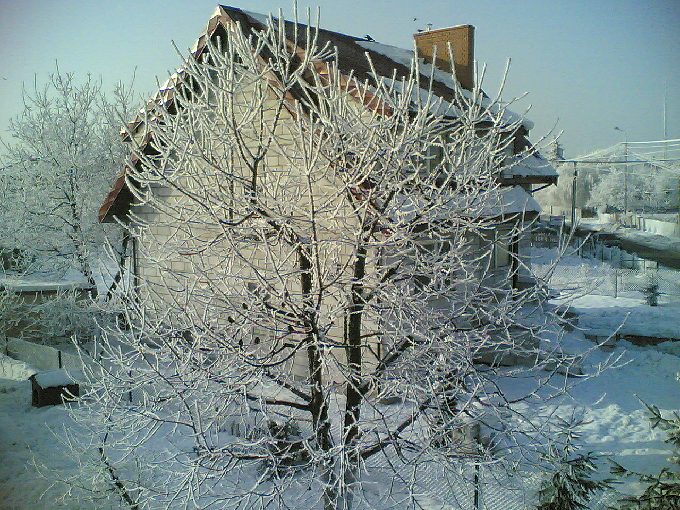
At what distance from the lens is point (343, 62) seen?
8.72 metres

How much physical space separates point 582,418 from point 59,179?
14799 mm

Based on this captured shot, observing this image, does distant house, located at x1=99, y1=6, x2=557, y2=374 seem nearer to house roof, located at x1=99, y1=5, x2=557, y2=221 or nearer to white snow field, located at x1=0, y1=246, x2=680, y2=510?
house roof, located at x1=99, y1=5, x2=557, y2=221

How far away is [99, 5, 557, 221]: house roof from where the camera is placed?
27.5 feet

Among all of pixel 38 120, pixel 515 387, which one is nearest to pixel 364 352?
pixel 515 387

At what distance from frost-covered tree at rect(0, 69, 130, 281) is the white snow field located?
3.96 m

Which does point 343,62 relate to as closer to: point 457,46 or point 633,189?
point 457,46

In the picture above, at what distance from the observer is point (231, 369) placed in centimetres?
480

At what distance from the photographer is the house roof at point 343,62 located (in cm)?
838

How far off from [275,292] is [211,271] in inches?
46.3

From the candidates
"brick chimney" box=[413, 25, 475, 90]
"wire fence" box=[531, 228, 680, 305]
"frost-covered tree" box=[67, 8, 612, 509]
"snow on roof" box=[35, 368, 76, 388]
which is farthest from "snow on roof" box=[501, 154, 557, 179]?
"snow on roof" box=[35, 368, 76, 388]

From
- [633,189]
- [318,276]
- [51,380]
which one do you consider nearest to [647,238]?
[633,189]

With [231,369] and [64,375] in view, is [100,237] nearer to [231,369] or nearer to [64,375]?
[64,375]

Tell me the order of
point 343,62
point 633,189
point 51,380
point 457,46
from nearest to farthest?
point 343,62 → point 51,380 → point 457,46 → point 633,189

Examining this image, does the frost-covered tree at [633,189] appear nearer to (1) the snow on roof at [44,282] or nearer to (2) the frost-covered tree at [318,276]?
(1) the snow on roof at [44,282]
